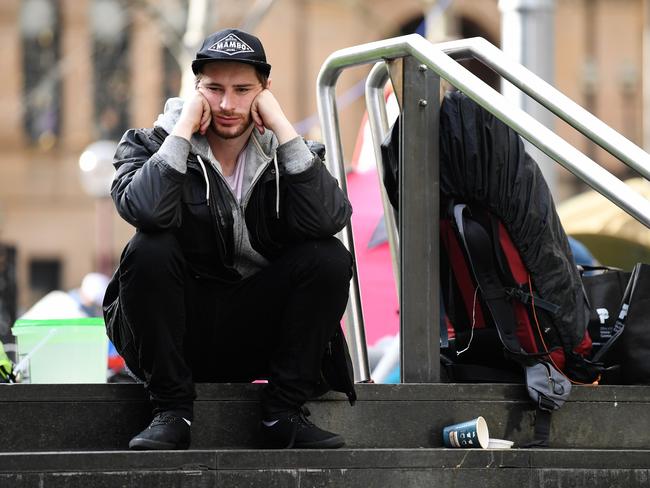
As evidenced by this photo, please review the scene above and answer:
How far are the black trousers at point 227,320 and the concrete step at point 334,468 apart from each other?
0.22 m

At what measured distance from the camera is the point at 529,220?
4.55 metres

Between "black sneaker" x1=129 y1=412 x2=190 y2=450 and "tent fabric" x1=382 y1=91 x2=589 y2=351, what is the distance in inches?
44.5

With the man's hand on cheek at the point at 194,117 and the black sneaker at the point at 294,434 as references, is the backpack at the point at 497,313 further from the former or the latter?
the man's hand on cheek at the point at 194,117

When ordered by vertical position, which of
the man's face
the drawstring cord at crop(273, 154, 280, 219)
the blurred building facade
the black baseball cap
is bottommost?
the blurred building facade

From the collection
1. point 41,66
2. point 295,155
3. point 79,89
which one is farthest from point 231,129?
point 41,66

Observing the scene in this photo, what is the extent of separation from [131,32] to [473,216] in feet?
99.3

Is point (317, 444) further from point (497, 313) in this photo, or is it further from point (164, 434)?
point (497, 313)

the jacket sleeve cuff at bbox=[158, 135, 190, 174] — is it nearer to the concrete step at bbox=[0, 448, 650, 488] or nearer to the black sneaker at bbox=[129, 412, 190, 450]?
the black sneaker at bbox=[129, 412, 190, 450]

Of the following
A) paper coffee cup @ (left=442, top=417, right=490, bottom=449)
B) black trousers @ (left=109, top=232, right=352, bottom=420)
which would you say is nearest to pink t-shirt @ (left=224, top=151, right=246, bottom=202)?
black trousers @ (left=109, top=232, right=352, bottom=420)

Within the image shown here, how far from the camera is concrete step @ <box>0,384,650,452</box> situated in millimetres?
4082

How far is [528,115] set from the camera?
13.8 ft

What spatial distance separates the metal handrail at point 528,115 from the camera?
13.3 ft

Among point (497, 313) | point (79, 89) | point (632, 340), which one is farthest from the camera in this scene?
point (79, 89)

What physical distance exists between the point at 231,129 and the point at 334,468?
1.04 metres
